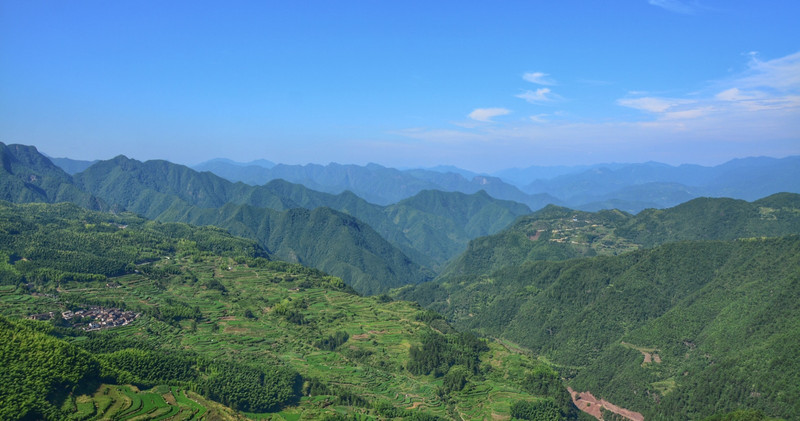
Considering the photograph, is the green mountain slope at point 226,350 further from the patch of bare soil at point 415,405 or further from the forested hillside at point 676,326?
the forested hillside at point 676,326

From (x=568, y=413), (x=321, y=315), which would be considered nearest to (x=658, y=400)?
(x=568, y=413)

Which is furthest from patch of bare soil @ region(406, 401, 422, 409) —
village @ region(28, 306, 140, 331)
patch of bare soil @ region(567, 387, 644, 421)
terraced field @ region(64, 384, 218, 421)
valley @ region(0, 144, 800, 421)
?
village @ region(28, 306, 140, 331)

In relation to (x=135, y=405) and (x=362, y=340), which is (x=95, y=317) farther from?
(x=362, y=340)

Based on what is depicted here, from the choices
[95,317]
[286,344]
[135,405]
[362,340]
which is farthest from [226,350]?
[135,405]

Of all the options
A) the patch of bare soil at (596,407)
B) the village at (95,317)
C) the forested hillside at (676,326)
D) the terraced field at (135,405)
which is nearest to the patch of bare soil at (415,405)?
the terraced field at (135,405)

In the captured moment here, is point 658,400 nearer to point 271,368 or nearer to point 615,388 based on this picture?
point 615,388
